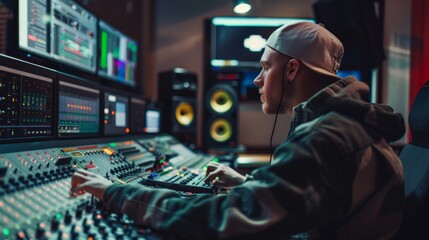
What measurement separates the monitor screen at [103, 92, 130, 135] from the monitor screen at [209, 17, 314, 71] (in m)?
1.33

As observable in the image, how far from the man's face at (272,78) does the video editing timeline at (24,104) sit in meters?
0.73

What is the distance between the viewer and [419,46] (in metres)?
2.90

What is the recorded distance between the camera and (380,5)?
10.3ft

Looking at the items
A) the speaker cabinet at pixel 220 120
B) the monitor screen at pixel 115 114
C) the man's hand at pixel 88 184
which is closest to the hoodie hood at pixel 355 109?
the man's hand at pixel 88 184

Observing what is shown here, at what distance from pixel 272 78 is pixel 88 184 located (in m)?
0.61

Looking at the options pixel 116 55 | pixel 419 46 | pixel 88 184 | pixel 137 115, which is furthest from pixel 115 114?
pixel 419 46

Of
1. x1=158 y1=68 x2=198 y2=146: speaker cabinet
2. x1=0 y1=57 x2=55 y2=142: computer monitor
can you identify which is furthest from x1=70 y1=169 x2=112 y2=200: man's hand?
x1=158 y1=68 x2=198 y2=146: speaker cabinet

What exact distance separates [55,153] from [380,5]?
320 centimetres

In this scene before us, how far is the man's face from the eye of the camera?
1022 millimetres

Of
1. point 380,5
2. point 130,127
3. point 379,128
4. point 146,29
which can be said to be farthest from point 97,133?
point 380,5

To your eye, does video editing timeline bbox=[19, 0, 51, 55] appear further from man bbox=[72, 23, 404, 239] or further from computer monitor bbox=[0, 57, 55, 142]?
man bbox=[72, 23, 404, 239]

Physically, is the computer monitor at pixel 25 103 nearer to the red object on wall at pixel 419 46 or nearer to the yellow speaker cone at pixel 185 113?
the yellow speaker cone at pixel 185 113

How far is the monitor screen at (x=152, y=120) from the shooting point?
2311 mm

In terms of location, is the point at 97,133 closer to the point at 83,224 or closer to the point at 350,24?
the point at 83,224
